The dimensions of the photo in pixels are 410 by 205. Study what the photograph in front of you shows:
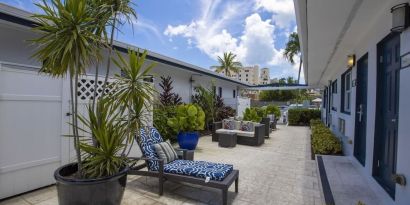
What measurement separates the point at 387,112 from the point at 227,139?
5.43 m

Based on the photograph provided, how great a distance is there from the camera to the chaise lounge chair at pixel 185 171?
377cm

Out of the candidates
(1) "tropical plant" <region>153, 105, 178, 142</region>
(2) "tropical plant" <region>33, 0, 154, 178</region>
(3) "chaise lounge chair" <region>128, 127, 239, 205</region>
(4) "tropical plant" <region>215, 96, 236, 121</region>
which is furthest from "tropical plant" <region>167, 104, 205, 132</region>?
(4) "tropical plant" <region>215, 96, 236, 121</region>

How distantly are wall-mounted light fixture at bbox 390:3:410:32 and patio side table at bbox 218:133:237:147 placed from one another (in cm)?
616

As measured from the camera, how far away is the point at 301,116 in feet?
60.8

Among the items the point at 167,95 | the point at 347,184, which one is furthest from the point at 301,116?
the point at 347,184

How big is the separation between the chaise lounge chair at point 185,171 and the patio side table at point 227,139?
13.6 ft

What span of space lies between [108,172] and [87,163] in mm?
337

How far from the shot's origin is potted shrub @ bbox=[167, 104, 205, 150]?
25.0ft

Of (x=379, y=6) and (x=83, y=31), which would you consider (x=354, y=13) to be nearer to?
(x=379, y=6)

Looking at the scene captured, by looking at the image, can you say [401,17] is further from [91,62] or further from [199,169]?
[91,62]

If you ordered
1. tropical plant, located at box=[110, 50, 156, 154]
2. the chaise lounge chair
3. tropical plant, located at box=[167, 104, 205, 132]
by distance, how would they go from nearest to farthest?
1. tropical plant, located at box=[110, 50, 156, 154]
2. the chaise lounge chair
3. tropical plant, located at box=[167, 104, 205, 132]

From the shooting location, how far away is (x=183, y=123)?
7711 mm

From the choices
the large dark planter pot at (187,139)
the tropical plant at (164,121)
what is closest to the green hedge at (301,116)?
the tropical plant at (164,121)

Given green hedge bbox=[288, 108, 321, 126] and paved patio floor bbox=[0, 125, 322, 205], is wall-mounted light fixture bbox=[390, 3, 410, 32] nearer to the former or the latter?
paved patio floor bbox=[0, 125, 322, 205]
